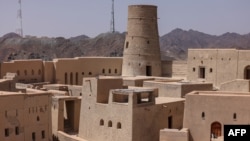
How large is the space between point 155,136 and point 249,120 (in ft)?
17.2

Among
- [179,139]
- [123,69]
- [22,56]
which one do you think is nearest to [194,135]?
[179,139]

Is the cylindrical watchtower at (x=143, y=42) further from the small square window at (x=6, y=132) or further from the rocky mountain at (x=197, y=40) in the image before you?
the rocky mountain at (x=197, y=40)

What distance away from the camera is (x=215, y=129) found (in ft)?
67.3

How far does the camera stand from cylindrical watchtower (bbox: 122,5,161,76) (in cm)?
3328

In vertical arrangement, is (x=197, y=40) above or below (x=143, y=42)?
above

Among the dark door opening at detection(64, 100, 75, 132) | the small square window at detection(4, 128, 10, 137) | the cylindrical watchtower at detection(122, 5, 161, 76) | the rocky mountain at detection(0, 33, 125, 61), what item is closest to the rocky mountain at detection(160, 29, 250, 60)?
the rocky mountain at detection(0, 33, 125, 61)

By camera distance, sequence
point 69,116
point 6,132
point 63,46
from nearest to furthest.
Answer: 1. point 6,132
2. point 69,116
3. point 63,46

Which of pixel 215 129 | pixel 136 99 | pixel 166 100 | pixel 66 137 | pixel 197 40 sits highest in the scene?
pixel 197 40

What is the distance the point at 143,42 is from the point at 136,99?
1195 centimetres

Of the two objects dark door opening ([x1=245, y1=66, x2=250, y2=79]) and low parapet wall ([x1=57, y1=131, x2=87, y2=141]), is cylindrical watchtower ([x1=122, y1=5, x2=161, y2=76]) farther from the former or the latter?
low parapet wall ([x1=57, y1=131, x2=87, y2=141])

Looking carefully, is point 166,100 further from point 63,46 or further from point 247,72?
point 63,46

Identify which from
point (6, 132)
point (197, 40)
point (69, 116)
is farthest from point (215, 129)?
point (197, 40)

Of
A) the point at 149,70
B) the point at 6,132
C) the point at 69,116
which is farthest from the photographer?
the point at 149,70

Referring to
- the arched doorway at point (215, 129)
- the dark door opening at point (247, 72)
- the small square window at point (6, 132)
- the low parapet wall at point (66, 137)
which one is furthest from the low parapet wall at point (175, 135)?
the dark door opening at point (247, 72)
